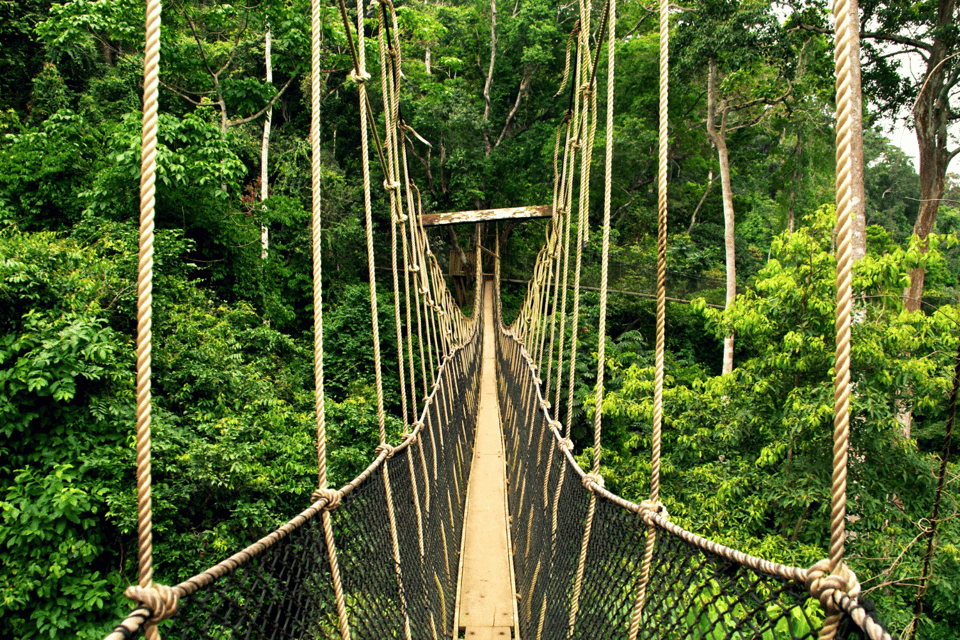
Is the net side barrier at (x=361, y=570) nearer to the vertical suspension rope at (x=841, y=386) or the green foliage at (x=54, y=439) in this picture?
the vertical suspension rope at (x=841, y=386)

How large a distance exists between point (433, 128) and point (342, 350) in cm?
494

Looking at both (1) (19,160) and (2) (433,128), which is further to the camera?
(2) (433,128)

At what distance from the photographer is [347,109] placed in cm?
1061

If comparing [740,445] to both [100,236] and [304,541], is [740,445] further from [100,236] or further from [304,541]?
[100,236]

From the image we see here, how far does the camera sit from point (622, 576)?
106 centimetres

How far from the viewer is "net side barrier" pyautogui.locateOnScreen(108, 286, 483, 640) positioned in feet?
2.30

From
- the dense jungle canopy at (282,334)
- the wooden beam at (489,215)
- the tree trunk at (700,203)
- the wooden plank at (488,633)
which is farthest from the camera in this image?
the tree trunk at (700,203)

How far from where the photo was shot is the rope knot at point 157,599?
0.55 meters

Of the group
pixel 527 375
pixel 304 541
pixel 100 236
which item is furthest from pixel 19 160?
pixel 304 541

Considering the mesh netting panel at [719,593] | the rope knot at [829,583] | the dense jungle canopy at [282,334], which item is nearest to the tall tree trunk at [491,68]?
the dense jungle canopy at [282,334]

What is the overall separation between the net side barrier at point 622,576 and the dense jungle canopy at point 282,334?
2.34 ft

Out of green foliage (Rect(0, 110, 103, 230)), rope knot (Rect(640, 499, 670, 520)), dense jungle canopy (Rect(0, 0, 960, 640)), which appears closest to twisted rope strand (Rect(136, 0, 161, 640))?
rope knot (Rect(640, 499, 670, 520))

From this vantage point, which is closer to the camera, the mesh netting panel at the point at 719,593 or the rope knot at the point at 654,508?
the mesh netting panel at the point at 719,593

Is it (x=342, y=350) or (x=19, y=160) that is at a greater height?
(x=19, y=160)
